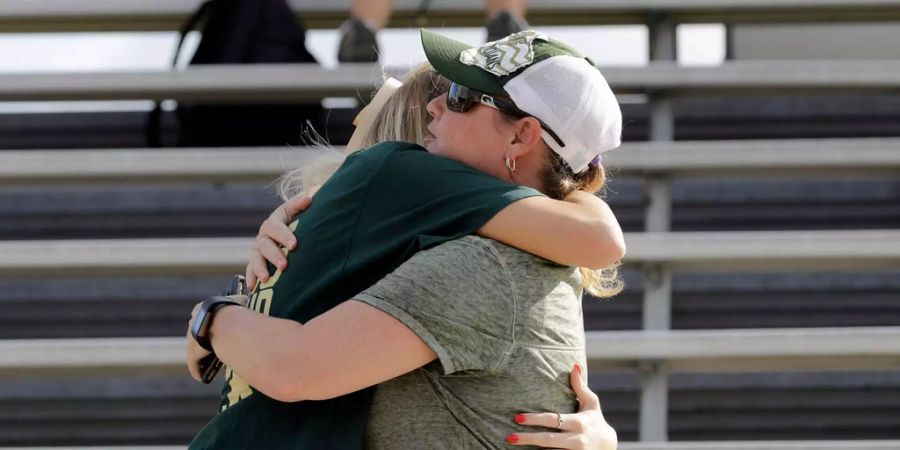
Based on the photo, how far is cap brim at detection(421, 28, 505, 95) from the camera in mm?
1424

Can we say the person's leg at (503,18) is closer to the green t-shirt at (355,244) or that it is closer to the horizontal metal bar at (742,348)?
the horizontal metal bar at (742,348)

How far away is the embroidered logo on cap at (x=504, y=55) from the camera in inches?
56.1

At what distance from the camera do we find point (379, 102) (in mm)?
1662

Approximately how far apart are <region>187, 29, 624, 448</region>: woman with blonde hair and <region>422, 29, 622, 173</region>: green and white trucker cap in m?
0.02

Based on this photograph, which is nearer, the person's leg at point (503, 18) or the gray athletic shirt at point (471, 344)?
the gray athletic shirt at point (471, 344)

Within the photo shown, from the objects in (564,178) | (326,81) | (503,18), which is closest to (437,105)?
(564,178)

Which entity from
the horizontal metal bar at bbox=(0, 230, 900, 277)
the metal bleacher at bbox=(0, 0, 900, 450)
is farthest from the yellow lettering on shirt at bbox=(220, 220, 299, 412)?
the horizontal metal bar at bbox=(0, 230, 900, 277)

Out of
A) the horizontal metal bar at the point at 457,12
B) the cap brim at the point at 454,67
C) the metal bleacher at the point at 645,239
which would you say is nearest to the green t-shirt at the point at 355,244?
the cap brim at the point at 454,67

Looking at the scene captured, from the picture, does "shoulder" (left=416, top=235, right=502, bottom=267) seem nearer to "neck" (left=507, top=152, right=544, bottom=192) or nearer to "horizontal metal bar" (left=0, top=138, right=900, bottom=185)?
"neck" (left=507, top=152, right=544, bottom=192)

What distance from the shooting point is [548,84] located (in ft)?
4.66

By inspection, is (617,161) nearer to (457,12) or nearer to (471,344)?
(457,12)

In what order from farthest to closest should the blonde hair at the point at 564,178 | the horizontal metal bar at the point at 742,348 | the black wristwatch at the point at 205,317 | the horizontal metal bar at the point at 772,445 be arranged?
the horizontal metal bar at the point at 742,348, the horizontal metal bar at the point at 772,445, the blonde hair at the point at 564,178, the black wristwatch at the point at 205,317

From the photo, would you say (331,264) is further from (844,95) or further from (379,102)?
(844,95)

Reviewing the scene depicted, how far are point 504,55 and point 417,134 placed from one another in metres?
0.19
